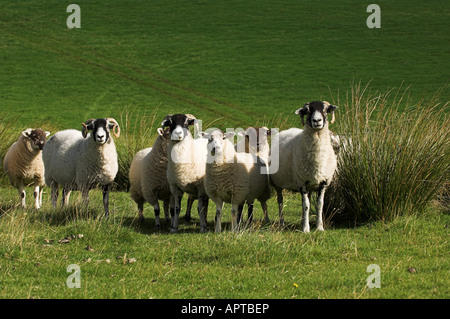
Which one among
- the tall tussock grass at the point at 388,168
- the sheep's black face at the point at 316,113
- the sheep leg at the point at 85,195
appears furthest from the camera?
the sheep leg at the point at 85,195

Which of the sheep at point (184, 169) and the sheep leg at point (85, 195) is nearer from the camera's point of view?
the sheep at point (184, 169)

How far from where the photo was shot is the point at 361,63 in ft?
142

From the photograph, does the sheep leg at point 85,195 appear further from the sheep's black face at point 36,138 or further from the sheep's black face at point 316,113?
the sheep's black face at point 316,113

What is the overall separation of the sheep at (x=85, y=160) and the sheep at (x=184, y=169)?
110cm

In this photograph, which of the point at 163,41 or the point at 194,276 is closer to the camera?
the point at 194,276

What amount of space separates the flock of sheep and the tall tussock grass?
526 mm

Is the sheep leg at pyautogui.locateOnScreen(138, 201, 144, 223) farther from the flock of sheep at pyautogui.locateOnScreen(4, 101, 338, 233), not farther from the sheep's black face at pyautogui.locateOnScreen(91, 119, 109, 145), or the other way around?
the sheep's black face at pyautogui.locateOnScreen(91, 119, 109, 145)

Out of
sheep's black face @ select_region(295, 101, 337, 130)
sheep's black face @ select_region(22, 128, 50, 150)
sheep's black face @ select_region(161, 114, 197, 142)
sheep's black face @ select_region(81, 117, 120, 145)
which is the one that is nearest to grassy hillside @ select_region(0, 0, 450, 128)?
sheep's black face @ select_region(22, 128, 50, 150)

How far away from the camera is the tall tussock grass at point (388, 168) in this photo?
415 inches

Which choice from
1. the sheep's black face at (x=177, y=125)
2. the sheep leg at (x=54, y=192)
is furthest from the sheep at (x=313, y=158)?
the sheep leg at (x=54, y=192)

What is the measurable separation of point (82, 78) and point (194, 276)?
117 feet

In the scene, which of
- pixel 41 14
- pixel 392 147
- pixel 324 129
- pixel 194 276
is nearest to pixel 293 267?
pixel 194 276

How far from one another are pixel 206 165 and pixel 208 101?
88.3ft
